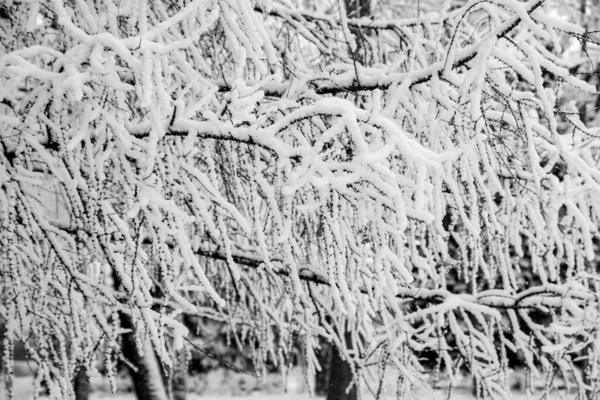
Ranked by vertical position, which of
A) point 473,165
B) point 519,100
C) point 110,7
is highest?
point 110,7

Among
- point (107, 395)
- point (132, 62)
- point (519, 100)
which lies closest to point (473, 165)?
point (519, 100)

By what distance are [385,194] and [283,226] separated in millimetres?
380

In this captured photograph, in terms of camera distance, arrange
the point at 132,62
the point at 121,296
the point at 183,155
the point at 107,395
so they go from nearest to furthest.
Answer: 1. the point at 132,62
2. the point at 183,155
3. the point at 121,296
4. the point at 107,395

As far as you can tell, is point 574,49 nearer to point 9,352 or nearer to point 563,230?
point 563,230

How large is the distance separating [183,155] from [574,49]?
11251 millimetres

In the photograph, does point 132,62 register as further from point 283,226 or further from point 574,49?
point 574,49

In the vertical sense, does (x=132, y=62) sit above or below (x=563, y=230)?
above

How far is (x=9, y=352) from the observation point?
2773 millimetres

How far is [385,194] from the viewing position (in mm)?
2016

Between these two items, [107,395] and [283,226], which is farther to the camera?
[107,395]

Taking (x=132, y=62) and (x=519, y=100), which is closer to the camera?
(x=132, y=62)

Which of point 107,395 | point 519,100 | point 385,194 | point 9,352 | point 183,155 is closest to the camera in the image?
point 385,194

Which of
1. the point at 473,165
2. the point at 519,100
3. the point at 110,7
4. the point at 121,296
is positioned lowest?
the point at 121,296

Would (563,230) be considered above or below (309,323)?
above
